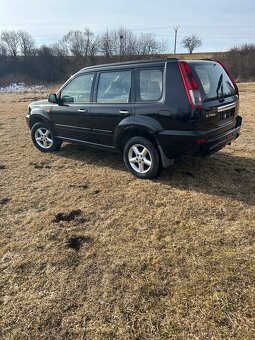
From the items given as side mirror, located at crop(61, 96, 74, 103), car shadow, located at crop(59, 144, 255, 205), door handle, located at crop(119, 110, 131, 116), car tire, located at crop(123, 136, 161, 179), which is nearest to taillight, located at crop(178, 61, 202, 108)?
car tire, located at crop(123, 136, 161, 179)

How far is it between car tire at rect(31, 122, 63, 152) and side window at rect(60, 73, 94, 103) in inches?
37.9

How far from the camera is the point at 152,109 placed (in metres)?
4.21

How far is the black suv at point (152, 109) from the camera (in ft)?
12.9

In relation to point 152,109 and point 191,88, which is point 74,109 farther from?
point 191,88

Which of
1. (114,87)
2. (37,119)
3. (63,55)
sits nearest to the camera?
(114,87)

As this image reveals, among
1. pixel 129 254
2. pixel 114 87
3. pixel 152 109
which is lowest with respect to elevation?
pixel 129 254

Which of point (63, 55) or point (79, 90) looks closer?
point (79, 90)

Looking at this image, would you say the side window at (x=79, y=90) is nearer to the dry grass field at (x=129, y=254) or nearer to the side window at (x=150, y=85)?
the side window at (x=150, y=85)

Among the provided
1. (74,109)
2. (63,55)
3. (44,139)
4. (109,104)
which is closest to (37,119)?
(44,139)

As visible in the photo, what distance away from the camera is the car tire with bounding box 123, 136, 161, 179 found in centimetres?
445

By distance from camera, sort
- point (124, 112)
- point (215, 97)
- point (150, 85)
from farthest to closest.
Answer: point (124, 112), point (150, 85), point (215, 97)

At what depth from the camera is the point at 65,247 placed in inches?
122

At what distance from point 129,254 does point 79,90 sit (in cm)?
359

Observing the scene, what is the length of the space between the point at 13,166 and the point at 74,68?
50.7 meters
